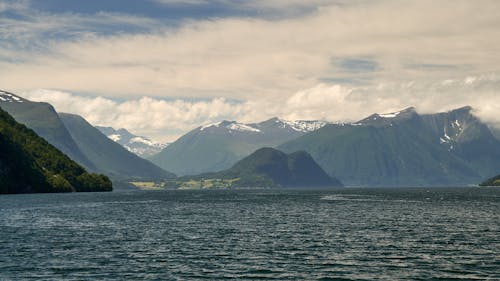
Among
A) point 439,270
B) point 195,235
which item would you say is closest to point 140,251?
point 195,235

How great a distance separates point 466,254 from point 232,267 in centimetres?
3329

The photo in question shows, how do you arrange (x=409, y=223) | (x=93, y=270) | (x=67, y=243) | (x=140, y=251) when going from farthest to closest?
1. (x=409, y=223)
2. (x=67, y=243)
3. (x=140, y=251)
4. (x=93, y=270)

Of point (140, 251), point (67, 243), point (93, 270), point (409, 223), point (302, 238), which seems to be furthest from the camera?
point (409, 223)

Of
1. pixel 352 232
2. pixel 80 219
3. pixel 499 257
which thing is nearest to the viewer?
pixel 499 257

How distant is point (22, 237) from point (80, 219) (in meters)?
40.3

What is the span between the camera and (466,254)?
80500 millimetres

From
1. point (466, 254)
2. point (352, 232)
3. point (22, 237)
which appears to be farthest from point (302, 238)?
point (22, 237)

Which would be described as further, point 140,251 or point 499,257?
point 140,251

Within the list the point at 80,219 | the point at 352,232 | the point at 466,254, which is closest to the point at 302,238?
the point at 352,232

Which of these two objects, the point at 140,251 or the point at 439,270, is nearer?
the point at 439,270

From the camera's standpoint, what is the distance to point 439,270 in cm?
6838

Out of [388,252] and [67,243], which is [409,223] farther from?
[67,243]

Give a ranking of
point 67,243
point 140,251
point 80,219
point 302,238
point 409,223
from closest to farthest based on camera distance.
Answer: point 140,251, point 67,243, point 302,238, point 409,223, point 80,219

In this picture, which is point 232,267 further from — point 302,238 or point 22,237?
point 22,237
